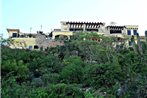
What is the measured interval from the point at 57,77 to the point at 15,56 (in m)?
5.25

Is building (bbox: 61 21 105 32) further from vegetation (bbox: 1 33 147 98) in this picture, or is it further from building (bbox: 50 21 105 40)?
vegetation (bbox: 1 33 147 98)

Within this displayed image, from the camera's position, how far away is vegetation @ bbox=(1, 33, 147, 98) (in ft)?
45.9

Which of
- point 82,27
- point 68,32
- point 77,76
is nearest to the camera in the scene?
point 77,76

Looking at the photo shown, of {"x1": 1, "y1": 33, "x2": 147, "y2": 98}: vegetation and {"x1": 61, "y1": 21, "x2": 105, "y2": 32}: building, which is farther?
{"x1": 61, "y1": 21, "x2": 105, "y2": 32}: building

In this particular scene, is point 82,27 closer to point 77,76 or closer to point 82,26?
point 82,26

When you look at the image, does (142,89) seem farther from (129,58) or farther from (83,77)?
(129,58)

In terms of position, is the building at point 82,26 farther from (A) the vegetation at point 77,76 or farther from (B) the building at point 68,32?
(A) the vegetation at point 77,76

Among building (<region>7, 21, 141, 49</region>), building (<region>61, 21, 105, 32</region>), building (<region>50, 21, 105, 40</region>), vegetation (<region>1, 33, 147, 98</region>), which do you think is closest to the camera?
vegetation (<region>1, 33, 147, 98</region>)

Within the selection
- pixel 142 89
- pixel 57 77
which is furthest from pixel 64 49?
pixel 142 89

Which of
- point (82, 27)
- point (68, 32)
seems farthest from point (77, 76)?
point (82, 27)

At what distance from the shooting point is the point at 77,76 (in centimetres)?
1861

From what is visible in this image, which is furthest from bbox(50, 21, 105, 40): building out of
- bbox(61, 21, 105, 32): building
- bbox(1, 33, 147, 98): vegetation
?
bbox(1, 33, 147, 98): vegetation

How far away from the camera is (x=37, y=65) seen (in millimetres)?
21719

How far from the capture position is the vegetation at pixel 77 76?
1400 centimetres
